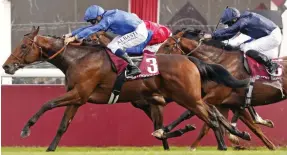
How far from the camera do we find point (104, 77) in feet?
42.0

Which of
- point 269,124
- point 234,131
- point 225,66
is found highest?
point 225,66

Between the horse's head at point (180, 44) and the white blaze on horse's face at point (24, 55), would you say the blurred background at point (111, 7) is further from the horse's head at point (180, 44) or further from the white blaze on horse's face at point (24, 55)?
the white blaze on horse's face at point (24, 55)

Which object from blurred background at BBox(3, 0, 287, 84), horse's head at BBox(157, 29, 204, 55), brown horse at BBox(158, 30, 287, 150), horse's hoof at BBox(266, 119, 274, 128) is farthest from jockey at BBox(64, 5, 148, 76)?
blurred background at BBox(3, 0, 287, 84)

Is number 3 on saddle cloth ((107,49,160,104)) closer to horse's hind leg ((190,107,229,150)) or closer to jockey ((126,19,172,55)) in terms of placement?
jockey ((126,19,172,55))

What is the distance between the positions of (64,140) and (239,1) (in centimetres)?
463

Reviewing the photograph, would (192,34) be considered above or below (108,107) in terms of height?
above

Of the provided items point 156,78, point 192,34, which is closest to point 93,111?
point 192,34

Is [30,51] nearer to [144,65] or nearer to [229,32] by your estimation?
[144,65]

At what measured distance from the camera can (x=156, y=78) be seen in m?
12.6

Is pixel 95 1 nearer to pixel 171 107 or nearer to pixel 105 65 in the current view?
pixel 171 107

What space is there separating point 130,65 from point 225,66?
1847mm

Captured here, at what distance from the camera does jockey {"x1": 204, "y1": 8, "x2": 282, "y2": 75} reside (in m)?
13.9

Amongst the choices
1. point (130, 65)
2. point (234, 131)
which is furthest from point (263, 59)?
point (130, 65)

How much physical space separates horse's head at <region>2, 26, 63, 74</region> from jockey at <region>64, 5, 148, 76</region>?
1.01 feet
